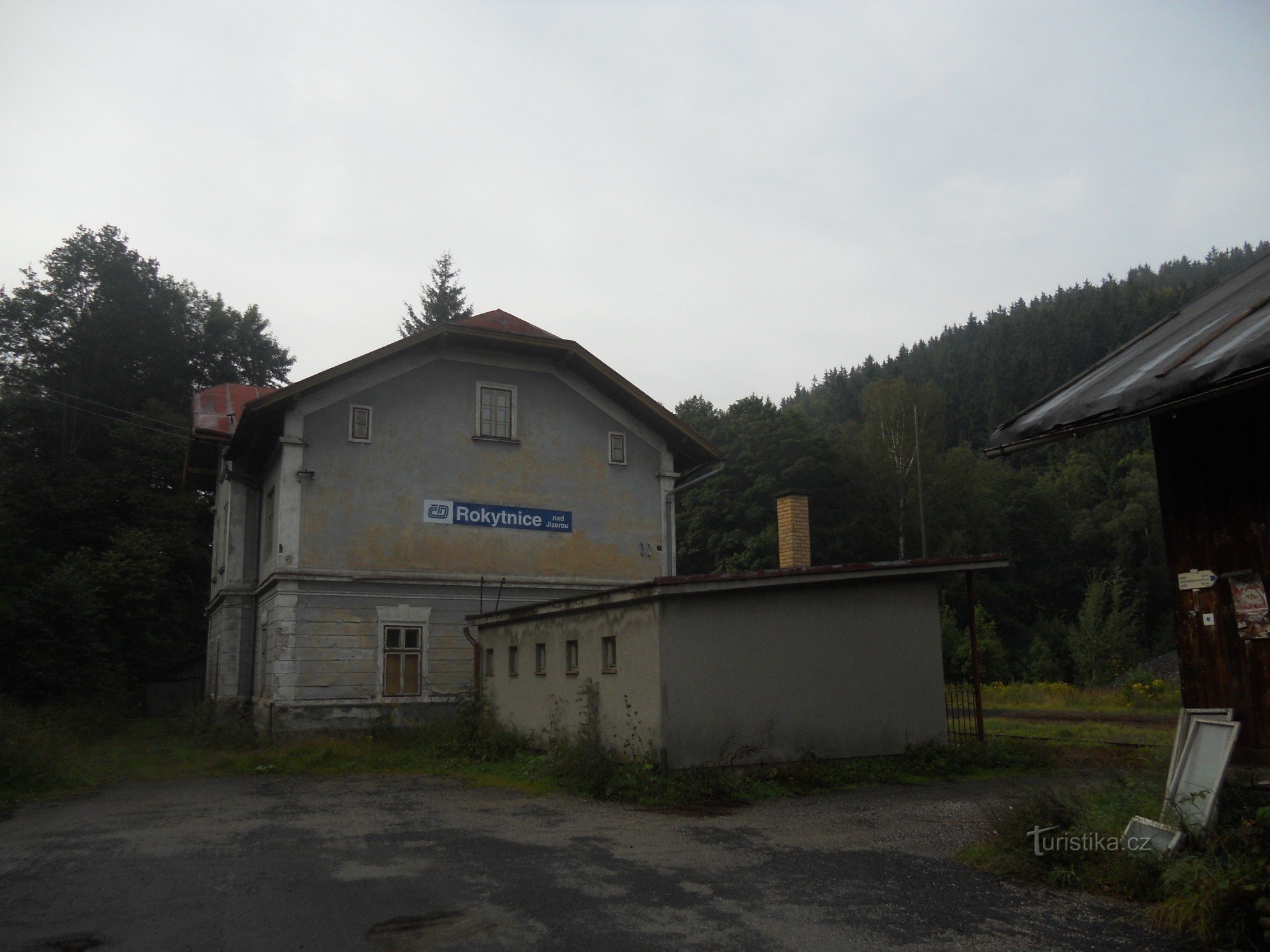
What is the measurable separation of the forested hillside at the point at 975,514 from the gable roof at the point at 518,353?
13241mm

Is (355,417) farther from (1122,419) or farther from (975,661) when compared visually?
(1122,419)

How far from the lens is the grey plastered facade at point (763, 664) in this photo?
11.0m

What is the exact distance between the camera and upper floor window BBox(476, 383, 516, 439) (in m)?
18.5

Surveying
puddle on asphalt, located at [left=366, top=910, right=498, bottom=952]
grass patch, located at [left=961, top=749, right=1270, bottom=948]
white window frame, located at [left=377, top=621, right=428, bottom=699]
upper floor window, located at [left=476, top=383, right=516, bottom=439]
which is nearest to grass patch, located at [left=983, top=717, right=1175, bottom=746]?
grass patch, located at [left=961, top=749, right=1270, bottom=948]

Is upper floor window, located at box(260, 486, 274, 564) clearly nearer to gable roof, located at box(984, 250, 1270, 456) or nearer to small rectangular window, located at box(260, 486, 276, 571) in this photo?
small rectangular window, located at box(260, 486, 276, 571)

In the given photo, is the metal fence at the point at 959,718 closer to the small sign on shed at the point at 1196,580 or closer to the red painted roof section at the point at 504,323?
the small sign on shed at the point at 1196,580

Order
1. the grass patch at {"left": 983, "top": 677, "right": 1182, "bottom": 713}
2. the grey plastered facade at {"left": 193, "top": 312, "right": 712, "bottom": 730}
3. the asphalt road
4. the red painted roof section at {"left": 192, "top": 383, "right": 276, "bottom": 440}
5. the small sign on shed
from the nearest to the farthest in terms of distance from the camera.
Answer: the asphalt road
the small sign on shed
the grey plastered facade at {"left": 193, "top": 312, "right": 712, "bottom": 730}
the red painted roof section at {"left": 192, "top": 383, "right": 276, "bottom": 440}
the grass patch at {"left": 983, "top": 677, "right": 1182, "bottom": 713}

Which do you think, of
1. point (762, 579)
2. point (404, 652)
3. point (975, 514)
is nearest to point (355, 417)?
point (404, 652)

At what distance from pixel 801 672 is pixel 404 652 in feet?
26.3

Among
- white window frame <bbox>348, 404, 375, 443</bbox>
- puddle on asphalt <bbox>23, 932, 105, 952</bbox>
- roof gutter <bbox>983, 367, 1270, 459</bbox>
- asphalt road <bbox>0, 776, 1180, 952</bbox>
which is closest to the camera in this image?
roof gutter <bbox>983, 367, 1270, 459</bbox>

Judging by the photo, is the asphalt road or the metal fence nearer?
the asphalt road

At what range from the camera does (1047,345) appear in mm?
74812

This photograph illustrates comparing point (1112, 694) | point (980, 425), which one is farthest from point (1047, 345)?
point (1112, 694)

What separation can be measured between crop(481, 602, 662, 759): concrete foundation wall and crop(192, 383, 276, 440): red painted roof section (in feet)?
27.4
